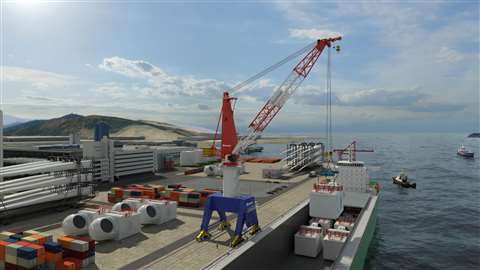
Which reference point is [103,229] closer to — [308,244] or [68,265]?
[68,265]

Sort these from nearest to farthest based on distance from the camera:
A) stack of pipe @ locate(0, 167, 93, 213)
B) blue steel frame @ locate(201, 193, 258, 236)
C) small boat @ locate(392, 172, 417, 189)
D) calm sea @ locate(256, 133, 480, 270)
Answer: blue steel frame @ locate(201, 193, 258, 236) < stack of pipe @ locate(0, 167, 93, 213) < calm sea @ locate(256, 133, 480, 270) < small boat @ locate(392, 172, 417, 189)

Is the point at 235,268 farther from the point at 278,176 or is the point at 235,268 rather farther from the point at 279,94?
the point at 278,176

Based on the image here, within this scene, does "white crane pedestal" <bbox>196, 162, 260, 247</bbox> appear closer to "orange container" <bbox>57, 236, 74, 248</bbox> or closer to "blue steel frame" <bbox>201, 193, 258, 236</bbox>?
"blue steel frame" <bbox>201, 193, 258, 236</bbox>

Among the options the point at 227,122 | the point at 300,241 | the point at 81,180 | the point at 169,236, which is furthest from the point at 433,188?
the point at 81,180

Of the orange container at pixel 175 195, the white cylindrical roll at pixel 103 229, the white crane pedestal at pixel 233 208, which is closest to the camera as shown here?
the white cylindrical roll at pixel 103 229

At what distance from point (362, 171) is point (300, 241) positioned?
25.7 metres

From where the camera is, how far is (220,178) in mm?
77500

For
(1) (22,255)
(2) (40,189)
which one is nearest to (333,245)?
(1) (22,255)

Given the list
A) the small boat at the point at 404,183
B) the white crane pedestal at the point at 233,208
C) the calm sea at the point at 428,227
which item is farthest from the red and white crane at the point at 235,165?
the small boat at the point at 404,183

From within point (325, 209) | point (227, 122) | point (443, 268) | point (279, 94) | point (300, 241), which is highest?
point (279, 94)

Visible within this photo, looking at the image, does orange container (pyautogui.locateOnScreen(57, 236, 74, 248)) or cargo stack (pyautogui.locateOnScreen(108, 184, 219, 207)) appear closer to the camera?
orange container (pyautogui.locateOnScreen(57, 236, 74, 248))

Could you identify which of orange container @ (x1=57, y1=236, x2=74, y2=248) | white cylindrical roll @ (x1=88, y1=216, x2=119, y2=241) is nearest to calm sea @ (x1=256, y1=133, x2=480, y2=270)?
white cylindrical roll @ (x1=88, y1=216, x2=119, y2=241)

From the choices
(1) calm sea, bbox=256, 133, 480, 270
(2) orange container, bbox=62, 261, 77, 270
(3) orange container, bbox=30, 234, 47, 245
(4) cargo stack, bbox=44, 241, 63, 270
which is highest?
(3) orange container, bbox=30, 234, 47, 245

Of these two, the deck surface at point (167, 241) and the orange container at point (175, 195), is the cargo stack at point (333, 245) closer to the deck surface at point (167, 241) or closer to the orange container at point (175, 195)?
the deck surface at point (167, 241)
